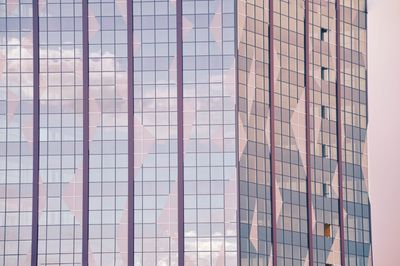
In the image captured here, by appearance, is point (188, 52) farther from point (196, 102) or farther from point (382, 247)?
point (382, 247)

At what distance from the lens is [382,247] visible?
366 ft

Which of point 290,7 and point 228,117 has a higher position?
point 290,7

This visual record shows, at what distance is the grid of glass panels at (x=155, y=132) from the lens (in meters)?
99.3

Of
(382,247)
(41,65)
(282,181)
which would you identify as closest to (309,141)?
(282,181)

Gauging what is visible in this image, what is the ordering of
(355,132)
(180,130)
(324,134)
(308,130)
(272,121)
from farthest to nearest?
(355,132) < (324,134) < (308,130) < (272,121) < (180,130)

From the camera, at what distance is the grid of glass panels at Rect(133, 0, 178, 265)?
99312 millimetres

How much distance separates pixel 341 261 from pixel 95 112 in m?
23.2

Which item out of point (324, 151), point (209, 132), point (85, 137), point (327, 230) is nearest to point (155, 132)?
point (209, 132)

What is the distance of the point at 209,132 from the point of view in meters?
101

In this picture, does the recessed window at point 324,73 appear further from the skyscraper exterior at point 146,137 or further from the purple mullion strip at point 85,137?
the purple mullion strip at point 85,137

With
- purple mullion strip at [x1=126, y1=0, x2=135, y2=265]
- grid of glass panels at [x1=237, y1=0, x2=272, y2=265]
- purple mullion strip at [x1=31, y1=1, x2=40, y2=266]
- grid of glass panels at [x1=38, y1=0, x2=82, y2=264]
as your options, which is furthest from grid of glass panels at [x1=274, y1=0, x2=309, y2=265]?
purple mullion strip at [x1=31, y1=1, x2=40, y2=266]

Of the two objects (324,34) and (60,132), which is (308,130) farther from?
(60,132)

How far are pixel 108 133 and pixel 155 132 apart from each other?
3.54 meters

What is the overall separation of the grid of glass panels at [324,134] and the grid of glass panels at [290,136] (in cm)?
119
